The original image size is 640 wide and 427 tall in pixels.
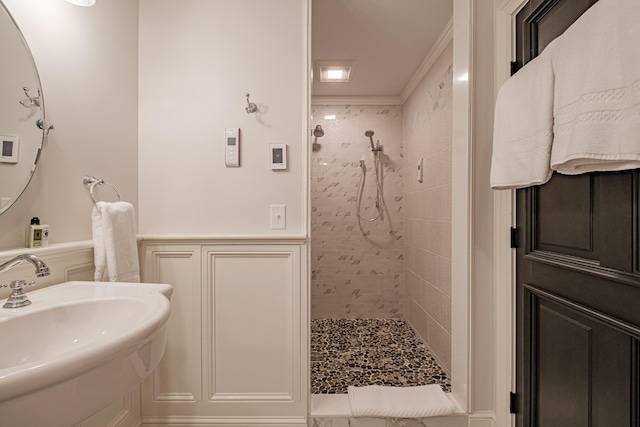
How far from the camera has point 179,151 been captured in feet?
5.81

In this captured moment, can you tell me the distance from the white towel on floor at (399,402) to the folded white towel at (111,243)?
1305mm

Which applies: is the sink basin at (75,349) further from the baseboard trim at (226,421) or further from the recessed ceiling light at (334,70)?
the recessed ceiling light at (334,70)

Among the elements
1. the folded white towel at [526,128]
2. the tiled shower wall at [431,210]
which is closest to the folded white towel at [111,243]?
the folded white towel at [526,128]

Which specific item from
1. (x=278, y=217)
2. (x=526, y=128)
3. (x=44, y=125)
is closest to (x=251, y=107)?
(x=278, y=217)

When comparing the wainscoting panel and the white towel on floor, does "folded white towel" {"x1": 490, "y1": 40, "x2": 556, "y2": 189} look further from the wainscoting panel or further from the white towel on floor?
the white towel on floor

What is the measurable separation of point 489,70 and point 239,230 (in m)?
1.52

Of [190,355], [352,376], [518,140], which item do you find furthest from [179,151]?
[352,376]

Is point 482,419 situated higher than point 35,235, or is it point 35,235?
point 35,235

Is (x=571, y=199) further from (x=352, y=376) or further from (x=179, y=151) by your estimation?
(x=179, y=151)

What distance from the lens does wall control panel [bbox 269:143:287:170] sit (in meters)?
1.75

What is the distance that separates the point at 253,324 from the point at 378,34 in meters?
2.06

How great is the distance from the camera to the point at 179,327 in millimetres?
1729

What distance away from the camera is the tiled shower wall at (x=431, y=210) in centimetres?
234

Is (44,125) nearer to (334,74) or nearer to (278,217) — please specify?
(278,217)
